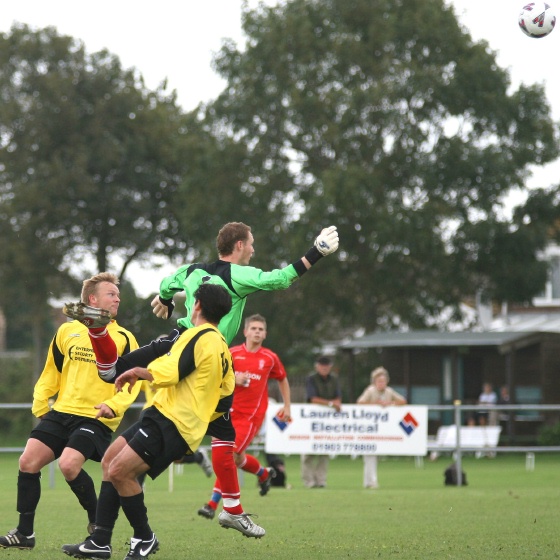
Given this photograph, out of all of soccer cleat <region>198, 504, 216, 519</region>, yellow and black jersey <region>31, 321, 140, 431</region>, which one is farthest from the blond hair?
soccer cleat <region>198, 504, 216, 519</region>

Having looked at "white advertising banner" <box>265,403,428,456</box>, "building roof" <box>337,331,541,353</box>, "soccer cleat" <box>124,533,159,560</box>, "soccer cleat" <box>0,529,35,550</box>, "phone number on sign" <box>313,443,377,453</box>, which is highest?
"building roof" <box>337,331,541,353</box>

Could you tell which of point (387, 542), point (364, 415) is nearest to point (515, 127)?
point (364, 415)

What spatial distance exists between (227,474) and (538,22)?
22.6 feet

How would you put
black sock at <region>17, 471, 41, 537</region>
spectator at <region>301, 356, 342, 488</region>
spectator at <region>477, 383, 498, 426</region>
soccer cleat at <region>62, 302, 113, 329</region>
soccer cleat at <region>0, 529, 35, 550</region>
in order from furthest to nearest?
1. spectator at <region>477, 383, 498, 426</region>
2. spectator at <region>301, 356, 342, 488</region>
3. black sock at <region>17, 471, 41, 537</region>
4. soccer cleat at <region>0, 529, 35, 550</region>
5. soccer cleat at <region>62, 302, 113, 329</region>

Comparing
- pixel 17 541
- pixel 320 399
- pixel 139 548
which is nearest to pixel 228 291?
pixel 139 548

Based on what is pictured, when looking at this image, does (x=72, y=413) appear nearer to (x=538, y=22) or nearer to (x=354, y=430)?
(x=538, y=22)

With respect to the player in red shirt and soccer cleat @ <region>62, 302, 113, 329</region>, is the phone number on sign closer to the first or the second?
the player in red shirt

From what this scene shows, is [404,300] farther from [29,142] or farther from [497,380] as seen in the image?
[29,142]

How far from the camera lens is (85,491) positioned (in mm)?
9711

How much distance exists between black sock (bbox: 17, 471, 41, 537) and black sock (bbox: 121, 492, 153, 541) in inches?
52.1

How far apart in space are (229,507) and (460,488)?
9.98 metres

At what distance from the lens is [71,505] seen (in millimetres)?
15031

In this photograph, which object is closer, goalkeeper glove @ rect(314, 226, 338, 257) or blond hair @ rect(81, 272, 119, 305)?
goalkeeper glove @ rect(314, 226, 338, 257)

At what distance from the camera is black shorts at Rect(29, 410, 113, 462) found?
9367 mm
